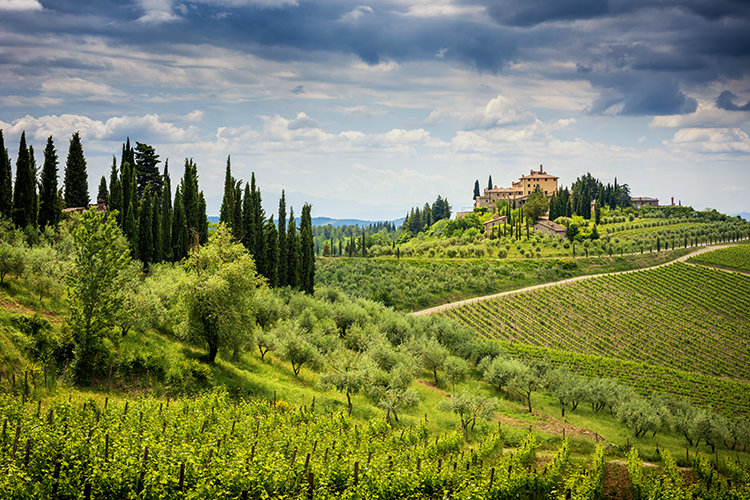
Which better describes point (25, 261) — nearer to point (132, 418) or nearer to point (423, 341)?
point (132, 418)

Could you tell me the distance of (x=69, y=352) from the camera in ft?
75.6

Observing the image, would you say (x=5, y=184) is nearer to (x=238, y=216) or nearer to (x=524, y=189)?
(x=238, y=216)

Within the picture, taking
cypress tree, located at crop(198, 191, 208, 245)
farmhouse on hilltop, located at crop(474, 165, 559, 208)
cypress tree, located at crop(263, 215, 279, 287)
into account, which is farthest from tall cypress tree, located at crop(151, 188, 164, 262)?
farmhouse on hilltop, located at crop(474, 165, 559, 208)

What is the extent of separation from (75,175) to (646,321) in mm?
85405

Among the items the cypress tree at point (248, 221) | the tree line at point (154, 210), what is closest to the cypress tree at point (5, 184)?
the tree line at point (154, 210)

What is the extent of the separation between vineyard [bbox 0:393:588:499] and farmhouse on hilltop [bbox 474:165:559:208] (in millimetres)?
151939

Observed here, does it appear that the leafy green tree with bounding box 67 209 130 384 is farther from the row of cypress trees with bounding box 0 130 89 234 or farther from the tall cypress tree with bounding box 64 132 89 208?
the tall cypress tree with bounding box 64 132 89 208

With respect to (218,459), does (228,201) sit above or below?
above

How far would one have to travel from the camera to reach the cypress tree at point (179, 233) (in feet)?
173

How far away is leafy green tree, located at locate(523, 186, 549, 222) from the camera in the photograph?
134 meters

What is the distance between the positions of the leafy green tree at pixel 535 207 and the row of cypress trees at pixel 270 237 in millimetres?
89012

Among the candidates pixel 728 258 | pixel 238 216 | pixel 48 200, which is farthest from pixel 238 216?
pixel 728 258

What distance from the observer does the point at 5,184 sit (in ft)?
127

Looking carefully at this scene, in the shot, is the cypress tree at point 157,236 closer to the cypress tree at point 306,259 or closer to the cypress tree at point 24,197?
the cypress tree at point 24,197
